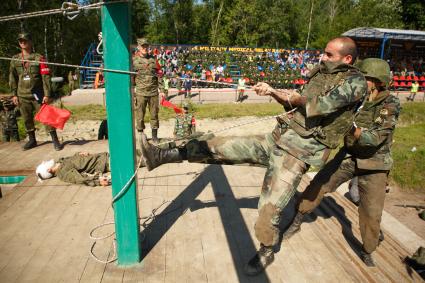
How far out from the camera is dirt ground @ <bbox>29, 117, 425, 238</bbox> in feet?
18.1

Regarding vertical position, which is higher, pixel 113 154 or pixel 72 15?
pixel 72 15

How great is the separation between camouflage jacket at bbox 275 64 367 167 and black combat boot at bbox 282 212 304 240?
0.89m

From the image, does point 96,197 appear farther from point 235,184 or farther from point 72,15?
point 72,15

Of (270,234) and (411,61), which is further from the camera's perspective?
(411,61)

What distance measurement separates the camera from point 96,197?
404 cm

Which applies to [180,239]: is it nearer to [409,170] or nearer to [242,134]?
[409,170]

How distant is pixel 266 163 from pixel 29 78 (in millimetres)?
4564

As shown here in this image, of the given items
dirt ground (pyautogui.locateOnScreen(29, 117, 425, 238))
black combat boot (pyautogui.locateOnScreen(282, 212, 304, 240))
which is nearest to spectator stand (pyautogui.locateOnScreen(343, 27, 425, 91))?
dirt ground (pyautogui.locateOnScreen(29, 117, 425, 238))

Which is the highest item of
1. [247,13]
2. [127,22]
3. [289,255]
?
[247,13]

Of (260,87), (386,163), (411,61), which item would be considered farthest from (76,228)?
(411,61)

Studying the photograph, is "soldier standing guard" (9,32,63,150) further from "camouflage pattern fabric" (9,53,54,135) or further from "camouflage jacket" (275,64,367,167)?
"camouflage jacket" (275,64,367,167)

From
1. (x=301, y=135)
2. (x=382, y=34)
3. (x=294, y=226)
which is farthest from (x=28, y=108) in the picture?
(x=382, y=34)

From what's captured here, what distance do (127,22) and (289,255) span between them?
2453 mm

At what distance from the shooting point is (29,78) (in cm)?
557
